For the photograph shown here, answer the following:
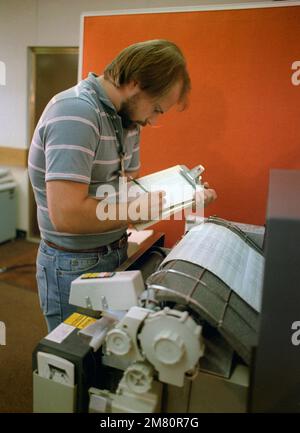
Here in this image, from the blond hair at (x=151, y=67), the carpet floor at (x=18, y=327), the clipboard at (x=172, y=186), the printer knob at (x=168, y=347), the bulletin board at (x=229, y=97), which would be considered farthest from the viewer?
the carpet floor at (x=18, y=327)

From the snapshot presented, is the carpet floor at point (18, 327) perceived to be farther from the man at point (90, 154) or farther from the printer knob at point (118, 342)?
the printer knob at point (118, 342)

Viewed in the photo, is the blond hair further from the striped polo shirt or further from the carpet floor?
the carpet floor

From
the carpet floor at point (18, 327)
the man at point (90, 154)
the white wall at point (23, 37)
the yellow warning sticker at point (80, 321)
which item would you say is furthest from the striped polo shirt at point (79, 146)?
the white wall at point (23, 37)

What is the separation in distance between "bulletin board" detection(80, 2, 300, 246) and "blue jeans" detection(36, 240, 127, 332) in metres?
0.86

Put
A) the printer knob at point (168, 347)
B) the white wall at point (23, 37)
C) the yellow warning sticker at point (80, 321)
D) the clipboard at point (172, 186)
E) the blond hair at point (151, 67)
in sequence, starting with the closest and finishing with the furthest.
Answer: the printer knob at point (168, 347) < the yellow warning sticker at point (80, 321) < the blond hair at point (151, 67) < the clipboard at point (172, 186) < the white wall at point (23, 37)

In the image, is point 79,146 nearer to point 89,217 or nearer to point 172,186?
point 89,217

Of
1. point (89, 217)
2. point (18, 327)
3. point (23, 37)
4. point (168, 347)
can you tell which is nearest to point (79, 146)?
point (89, 217)

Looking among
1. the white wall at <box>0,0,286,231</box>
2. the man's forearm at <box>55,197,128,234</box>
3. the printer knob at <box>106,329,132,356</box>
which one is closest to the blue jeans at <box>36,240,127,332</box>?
the man's forearm at <box>55,197,128,234</box>

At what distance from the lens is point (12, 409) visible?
1736 millimetres

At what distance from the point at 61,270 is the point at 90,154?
38cm

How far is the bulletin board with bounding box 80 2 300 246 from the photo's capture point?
166 centimetres

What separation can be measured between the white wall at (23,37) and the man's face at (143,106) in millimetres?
2399

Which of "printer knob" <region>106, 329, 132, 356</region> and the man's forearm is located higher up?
the man's forearm

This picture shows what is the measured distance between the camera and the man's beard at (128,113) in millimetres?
1061
